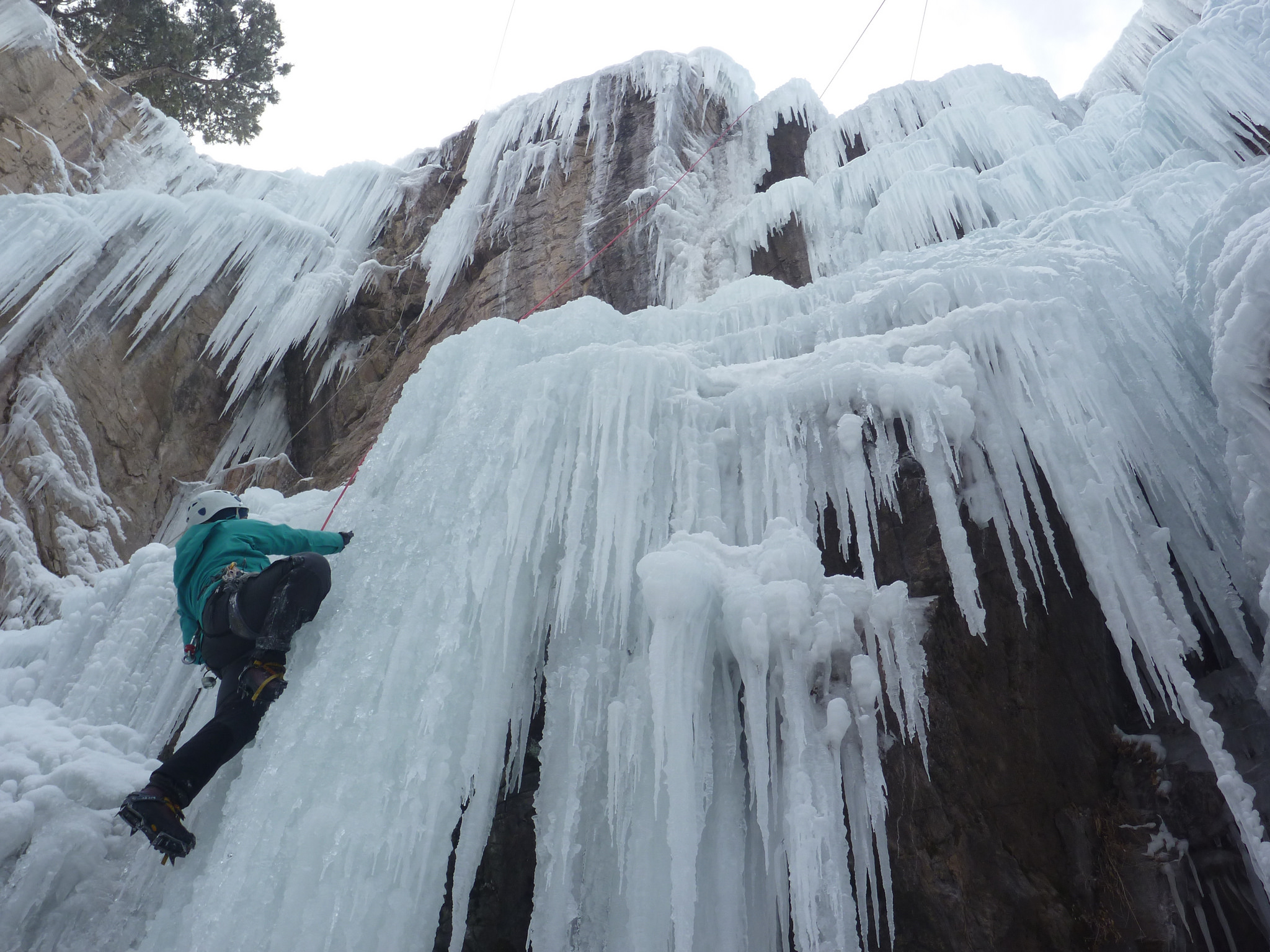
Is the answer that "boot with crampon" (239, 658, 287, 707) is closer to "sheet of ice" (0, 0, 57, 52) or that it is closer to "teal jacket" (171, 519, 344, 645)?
"teal jacket" (171, 519, 344, 645)

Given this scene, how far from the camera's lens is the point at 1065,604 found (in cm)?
328

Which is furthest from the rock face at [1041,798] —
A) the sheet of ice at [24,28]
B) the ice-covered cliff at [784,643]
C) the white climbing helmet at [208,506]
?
the sheet of ice at [24,28]

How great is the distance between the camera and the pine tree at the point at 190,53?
32.7 ft

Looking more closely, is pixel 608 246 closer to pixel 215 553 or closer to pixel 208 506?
pixel 208 506

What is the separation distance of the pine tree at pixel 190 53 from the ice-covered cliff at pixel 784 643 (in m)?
9.06

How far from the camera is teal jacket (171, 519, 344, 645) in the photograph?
10.3ft

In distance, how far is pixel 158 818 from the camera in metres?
2.60

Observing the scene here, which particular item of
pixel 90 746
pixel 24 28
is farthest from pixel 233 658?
pixel 24 28

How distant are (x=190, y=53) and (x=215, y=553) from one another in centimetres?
1083

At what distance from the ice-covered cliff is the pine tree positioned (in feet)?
29.7

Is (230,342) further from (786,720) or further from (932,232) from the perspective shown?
(786,720)

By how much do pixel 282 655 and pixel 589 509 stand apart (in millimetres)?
1426

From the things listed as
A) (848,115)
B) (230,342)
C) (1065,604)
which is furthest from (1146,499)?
(230,342)

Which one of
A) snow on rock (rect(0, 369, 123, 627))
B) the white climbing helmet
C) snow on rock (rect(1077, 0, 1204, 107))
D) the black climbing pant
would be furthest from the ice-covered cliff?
snow on rock (rect(1077, 0, 1204, 107))
